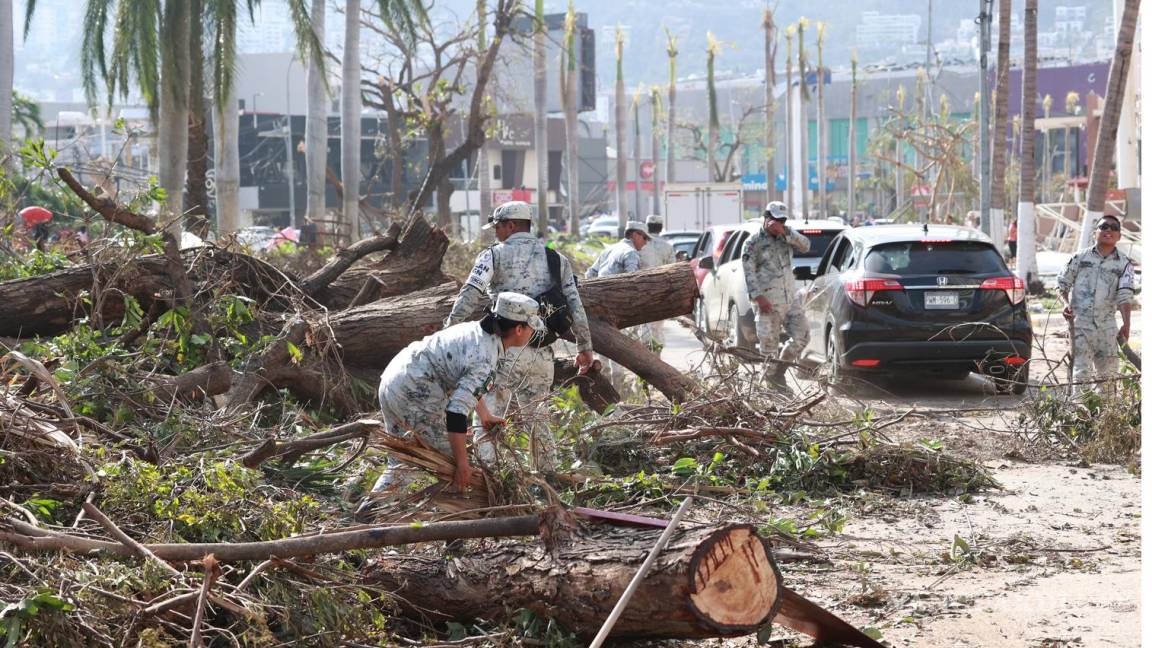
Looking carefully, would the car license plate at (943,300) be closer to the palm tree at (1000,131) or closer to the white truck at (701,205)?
the palm tree at (1000,131)

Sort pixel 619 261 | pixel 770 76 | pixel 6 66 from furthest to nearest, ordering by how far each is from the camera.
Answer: pixel 770 76, pixel 6 66, pixel 619 261

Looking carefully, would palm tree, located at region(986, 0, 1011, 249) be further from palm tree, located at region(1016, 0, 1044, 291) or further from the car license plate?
the car license plate

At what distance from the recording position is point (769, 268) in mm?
11891

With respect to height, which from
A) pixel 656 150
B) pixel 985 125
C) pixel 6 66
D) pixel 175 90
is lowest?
pixel 985 125

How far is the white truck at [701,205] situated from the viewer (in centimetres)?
4034

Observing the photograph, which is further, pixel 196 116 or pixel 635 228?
pixel 196 116

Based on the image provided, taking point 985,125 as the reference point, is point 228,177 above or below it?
below

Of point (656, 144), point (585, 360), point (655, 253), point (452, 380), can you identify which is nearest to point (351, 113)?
point (655, 253)

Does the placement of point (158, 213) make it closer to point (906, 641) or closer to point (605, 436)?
point (605, 436)

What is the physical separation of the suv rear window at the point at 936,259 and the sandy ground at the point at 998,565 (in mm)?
2950

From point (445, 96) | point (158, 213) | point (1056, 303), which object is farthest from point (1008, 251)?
point (158, 213)

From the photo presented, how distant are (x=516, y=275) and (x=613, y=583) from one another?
3326mm

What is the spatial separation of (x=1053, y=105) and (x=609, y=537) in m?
98.7

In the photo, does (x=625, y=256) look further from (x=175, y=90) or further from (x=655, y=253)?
(x=175, y=90)
